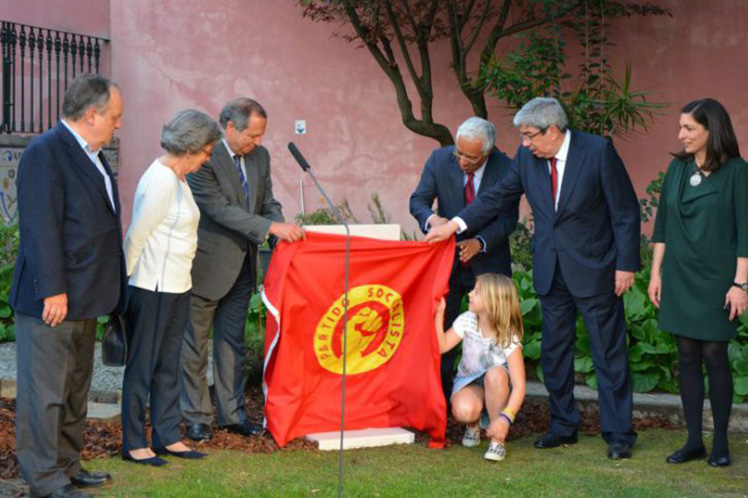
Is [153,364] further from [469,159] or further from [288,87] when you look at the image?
[288,87]

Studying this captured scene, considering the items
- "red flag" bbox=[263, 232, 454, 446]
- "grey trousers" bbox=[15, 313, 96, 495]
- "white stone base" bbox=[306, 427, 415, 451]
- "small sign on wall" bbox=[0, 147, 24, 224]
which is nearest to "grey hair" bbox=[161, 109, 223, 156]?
"red flag" bbox=[263, 232, 454, 446]

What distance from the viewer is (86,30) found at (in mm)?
18062

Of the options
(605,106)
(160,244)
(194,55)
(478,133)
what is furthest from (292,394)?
(194,55)

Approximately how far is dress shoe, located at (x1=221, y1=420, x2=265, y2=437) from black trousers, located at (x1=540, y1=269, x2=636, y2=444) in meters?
1.73

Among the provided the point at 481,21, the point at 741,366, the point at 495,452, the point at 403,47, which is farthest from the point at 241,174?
the point at 403,47

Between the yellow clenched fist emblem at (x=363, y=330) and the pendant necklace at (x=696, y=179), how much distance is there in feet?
5.90

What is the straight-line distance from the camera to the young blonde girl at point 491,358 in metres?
6.56

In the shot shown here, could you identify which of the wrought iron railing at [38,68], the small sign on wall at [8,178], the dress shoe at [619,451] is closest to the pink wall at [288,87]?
the wrought iron railing at [38,68]

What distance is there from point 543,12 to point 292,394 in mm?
8298

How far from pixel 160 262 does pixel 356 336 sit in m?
1.39

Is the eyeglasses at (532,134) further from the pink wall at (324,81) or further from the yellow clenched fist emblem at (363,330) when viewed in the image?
the pink wall at (324,81)

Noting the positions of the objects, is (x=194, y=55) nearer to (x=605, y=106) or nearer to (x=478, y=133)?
(x=605, y=106)

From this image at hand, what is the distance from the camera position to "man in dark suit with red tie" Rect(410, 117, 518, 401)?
700 centimetres

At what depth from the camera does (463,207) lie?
720cm
